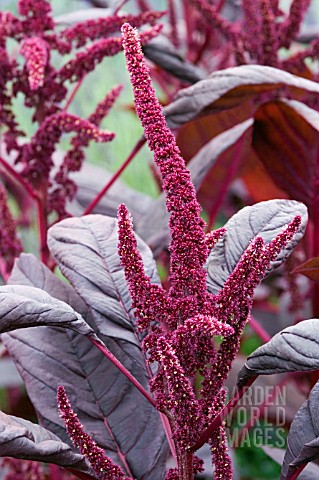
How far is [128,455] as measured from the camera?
2.10 ft

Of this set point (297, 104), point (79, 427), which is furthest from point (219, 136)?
point (79, 427)

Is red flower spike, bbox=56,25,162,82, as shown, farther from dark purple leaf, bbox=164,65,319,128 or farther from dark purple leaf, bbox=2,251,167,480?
dark purple leaf, bbox=2,251,167,480

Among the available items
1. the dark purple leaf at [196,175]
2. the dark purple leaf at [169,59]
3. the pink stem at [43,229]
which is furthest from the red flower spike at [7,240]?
the dark purple leaf at [169,59]

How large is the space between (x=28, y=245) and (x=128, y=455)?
120 centimetres

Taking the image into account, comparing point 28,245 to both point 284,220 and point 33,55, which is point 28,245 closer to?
point 33,55

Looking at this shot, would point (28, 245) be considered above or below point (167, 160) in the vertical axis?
below

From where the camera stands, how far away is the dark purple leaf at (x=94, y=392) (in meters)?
0.63

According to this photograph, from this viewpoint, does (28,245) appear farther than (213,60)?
Yes

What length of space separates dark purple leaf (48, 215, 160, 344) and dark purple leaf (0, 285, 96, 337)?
0.27 ft

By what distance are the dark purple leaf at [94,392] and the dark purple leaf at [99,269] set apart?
3 centimetres

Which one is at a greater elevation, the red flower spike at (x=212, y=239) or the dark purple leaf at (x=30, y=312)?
the red flower spike at (x=212, y=239)

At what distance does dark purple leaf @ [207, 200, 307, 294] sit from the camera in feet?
1.97

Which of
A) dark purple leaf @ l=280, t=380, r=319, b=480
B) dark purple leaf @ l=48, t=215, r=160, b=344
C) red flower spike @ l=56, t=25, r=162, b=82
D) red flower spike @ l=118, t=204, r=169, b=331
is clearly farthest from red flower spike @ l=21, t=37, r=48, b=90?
dark purple leaf @ l=280, t=380, r=319, b=480

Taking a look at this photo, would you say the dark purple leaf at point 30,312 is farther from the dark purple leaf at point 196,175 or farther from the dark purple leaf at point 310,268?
the dark purple leaf at point 196,175
